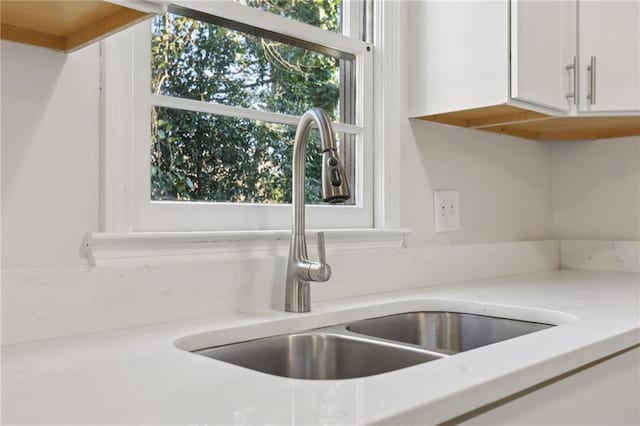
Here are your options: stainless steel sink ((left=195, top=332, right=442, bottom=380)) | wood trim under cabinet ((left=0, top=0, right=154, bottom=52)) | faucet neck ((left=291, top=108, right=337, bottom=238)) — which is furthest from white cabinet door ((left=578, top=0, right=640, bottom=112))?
wood trim under cabinet ((left=0, top=0, right=154, bottom=52))

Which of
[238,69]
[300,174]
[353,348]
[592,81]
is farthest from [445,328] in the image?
[592,81]

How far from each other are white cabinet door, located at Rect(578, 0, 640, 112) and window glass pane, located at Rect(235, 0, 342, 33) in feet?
2.39

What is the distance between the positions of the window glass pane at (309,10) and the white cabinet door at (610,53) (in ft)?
2.39

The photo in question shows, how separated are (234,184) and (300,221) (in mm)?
217

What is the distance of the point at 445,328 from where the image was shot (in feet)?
4.65

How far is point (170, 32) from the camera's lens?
1231 millimetres

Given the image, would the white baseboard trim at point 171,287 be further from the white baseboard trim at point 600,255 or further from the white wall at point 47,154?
the white baseboard trim at point 600,255

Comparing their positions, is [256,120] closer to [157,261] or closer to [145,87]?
[145,87]

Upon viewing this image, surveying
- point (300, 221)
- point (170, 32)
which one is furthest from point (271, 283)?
point (170, 32)

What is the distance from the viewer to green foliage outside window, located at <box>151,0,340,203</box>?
1225 millimetres

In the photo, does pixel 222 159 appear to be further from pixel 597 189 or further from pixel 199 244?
pixel 597 189

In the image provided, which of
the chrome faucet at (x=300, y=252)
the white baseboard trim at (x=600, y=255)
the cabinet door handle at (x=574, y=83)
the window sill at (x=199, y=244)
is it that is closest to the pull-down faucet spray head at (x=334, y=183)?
the chrome faucet at (x=300, y=252)

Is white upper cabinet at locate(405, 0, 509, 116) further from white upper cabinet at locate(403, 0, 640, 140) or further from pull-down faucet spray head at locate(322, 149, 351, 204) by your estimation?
pull-down faucet spray head at locate(322, 149, 351, 204)

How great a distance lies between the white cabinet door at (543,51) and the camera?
59.4 inches
